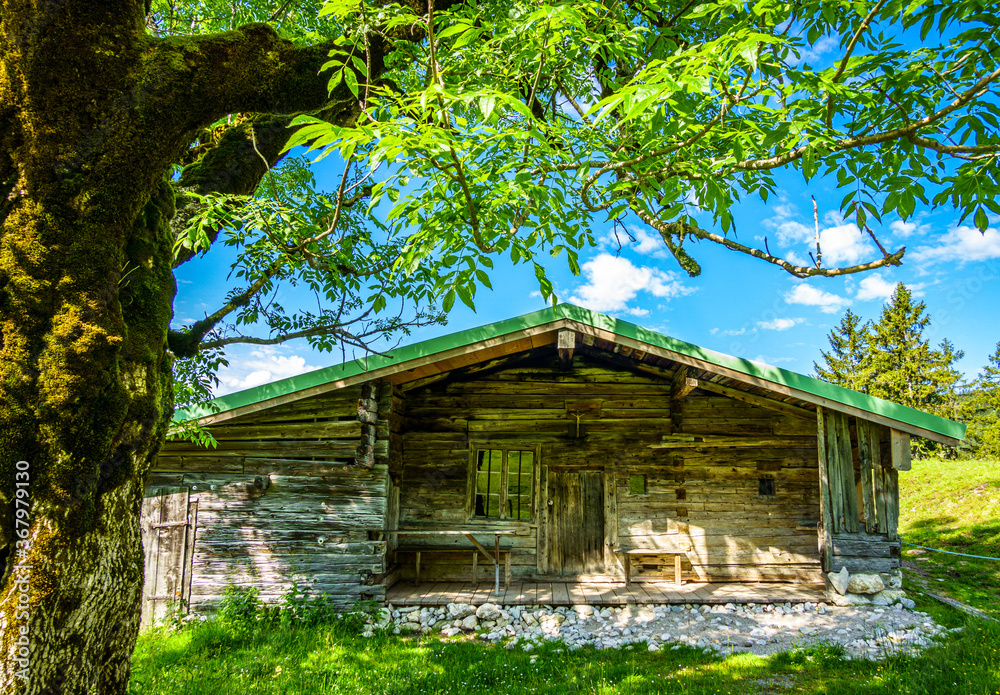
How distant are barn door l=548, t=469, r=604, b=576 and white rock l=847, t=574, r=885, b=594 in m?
3.54

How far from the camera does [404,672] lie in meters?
5.45

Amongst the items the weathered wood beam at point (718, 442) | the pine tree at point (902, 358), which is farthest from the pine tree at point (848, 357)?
the weathered wood beam at point (718, 442)

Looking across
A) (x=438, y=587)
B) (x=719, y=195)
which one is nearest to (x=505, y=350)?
(x=438, y=587)

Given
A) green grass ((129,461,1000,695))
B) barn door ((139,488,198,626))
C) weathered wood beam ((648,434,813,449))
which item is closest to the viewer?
green grass ((129,461,1000,695))

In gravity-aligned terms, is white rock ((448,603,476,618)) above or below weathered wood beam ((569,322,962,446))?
below

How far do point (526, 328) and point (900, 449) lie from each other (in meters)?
5.33

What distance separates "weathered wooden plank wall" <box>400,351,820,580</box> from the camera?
8.90m

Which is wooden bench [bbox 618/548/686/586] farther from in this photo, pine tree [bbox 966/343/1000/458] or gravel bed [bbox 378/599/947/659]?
pine tree [bbox 966/343/1000/458]

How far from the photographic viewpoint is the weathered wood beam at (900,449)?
742cm

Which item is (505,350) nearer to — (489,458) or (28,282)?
(489,458)

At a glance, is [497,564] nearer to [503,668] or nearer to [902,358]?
[503,668]

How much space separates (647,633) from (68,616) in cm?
590

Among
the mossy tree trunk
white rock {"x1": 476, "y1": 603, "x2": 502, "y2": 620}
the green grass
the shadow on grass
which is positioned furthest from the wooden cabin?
the mossy tree trunk

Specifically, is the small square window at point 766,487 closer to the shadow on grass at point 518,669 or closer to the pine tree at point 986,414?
the shadow on grass at point 518,669
